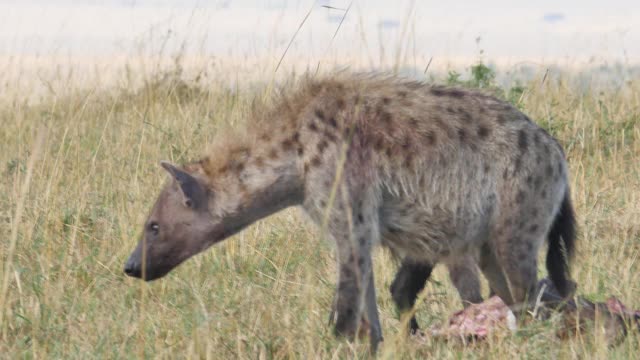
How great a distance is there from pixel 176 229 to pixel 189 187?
19 cm

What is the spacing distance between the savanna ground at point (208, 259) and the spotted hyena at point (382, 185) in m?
0.23

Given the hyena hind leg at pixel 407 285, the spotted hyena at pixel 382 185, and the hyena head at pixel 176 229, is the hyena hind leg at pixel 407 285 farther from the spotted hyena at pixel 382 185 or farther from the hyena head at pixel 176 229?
the hyena head at pixel 176 229

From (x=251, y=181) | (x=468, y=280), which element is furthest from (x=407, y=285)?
(x=251, y=181)

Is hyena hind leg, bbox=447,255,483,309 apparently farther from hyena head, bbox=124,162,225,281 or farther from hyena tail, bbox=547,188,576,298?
hyena head, bbox=124,162,225,281

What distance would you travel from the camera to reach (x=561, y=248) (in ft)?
15.3

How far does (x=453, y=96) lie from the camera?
4.60 metres

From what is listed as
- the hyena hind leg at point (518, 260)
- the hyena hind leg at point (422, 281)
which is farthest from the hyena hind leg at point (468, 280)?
the hyena hind leg at point (518, 260)

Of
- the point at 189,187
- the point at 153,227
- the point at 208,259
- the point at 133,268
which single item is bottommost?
the point at 208,259

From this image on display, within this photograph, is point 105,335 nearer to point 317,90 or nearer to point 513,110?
point 317,90

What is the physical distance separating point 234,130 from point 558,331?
4.82 feet

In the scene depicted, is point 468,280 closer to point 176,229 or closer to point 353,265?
point 353,265

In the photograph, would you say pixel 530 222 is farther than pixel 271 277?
No

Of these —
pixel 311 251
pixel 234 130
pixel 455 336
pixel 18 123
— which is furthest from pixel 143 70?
pixel 455 336

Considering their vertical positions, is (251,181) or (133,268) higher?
(251,181)
